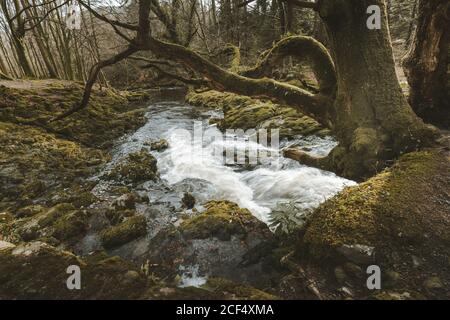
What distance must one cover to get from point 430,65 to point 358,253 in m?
4.53

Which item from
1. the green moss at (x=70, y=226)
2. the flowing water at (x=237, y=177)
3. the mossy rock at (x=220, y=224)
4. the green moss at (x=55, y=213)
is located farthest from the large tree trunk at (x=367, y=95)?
the green moss at (x=55, y=213)

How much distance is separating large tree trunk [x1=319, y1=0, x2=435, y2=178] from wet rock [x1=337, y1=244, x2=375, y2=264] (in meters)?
2.00

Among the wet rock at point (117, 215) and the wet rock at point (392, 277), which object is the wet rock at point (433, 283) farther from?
the wet rock at point (117, 215)

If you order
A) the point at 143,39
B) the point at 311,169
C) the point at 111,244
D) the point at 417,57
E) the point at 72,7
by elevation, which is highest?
the point at 72,7

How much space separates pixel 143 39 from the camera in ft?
18.8

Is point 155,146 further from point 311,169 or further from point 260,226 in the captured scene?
point 260,226

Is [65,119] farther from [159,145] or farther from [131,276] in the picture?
[131,276]

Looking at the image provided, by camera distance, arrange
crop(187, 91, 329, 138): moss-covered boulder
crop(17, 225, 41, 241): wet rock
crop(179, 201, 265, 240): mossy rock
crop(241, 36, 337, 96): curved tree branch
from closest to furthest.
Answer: crop(179, 201, 265, 240): mossy rock → crop(17, 225, 41, 241): wet rock → crop(241, 36, 337, 96): curved tree branch → crop(187, 91, 329, 138): moss-covered boulder

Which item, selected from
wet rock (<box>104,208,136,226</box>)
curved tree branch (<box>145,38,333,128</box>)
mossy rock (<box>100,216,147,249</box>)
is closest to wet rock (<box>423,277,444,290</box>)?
curved tree branch (<box>145,38,333,128</box>)

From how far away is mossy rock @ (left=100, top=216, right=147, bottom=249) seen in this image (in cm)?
491

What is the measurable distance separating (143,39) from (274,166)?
14.1 feet

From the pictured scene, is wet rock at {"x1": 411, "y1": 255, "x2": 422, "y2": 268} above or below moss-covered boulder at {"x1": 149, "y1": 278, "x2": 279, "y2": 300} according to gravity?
below

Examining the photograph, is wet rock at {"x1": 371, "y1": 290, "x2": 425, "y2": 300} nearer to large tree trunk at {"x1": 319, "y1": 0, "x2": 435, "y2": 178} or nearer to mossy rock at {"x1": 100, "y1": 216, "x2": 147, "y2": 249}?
large tree trunk at {"x1": 319, "y1": 0, "x2": 435, "y2": 178}
